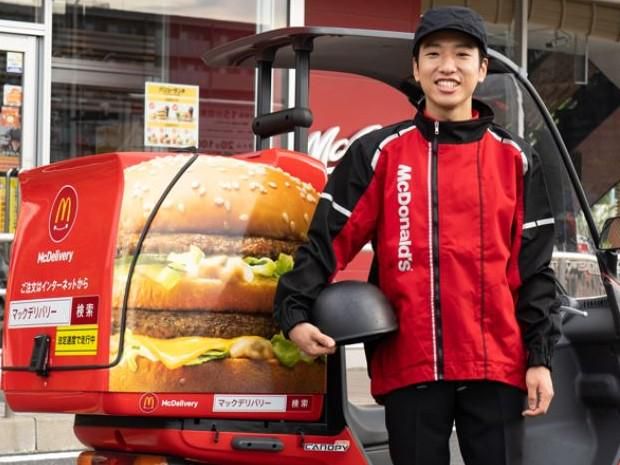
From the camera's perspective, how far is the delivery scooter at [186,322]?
291cm

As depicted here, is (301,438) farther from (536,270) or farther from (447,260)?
(536,270)

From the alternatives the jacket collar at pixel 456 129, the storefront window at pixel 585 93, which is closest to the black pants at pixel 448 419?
the jacket collar at pixel 456 129

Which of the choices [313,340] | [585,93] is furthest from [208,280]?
[585,93]

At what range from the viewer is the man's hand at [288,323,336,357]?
2.90 m

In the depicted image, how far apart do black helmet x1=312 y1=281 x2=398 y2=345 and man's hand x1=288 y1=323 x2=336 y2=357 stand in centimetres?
2

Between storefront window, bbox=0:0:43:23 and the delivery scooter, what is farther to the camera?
storefront window, bbox=0:0:43:23

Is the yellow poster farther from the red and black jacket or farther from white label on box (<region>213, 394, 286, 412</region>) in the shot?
the red and black jacket

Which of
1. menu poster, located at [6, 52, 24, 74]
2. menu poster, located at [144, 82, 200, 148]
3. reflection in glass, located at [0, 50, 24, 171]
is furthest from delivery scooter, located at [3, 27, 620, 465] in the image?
menu poster, located at [144, 82, 200, 148]

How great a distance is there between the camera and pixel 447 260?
2953mm

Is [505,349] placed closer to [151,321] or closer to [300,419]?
[300,419]

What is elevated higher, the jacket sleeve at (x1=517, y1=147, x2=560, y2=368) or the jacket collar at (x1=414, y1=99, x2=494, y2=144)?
the jacket collar at (x1=414, y1=99, x2=494, y2=144)

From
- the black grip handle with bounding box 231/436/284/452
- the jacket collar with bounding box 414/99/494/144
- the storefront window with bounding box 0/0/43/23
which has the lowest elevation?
the black grip handle with bounding box 231/436/284/452

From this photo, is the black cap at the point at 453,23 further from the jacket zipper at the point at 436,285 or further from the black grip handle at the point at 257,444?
the black grip handle at the point at 257,444

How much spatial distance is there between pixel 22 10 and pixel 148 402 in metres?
7.44
